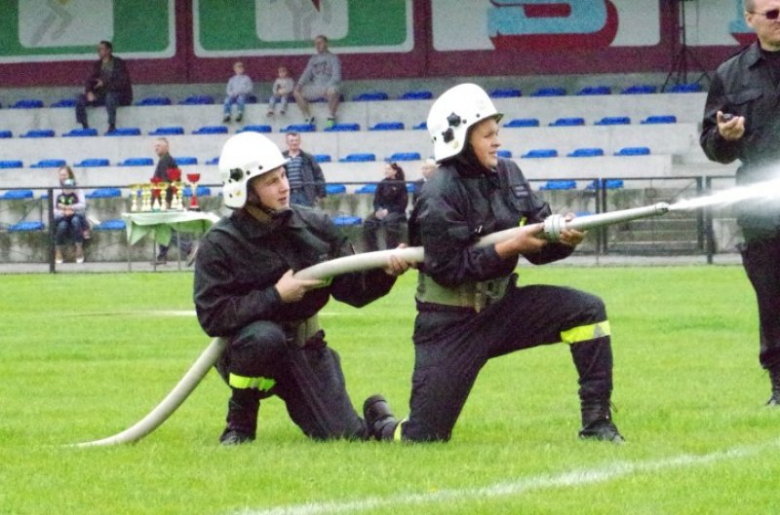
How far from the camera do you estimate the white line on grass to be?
6.68m

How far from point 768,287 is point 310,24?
32016mm

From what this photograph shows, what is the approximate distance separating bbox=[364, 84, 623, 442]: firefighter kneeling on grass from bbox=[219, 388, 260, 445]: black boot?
72cm

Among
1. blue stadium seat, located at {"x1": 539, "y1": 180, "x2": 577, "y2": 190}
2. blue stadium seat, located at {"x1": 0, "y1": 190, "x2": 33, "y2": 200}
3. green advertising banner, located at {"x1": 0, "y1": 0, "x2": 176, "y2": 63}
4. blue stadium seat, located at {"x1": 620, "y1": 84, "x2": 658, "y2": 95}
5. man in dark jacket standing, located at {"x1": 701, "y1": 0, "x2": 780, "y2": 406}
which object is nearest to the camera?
man in dark jacket standing, located at {"x1": 701, "y1": 0, "x2": 780, "y2": 406}

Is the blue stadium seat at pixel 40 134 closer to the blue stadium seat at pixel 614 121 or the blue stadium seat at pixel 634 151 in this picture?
the blue stadium seat at pixel 614 121

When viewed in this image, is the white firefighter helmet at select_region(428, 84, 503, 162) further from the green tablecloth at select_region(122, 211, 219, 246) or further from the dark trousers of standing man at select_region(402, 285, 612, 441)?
the green tablecloth at select_region(122, 211, 219, 246)

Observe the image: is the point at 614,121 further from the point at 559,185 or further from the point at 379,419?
the point at 379,419

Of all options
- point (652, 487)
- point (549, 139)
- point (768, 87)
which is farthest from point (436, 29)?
point (652, 487)

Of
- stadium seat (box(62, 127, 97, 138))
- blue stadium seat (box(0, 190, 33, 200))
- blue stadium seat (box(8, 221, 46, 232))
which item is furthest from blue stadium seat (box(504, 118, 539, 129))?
blue stadium seat (box(8, 221, 46, 232))

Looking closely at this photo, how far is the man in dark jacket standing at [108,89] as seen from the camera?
37.5 meters

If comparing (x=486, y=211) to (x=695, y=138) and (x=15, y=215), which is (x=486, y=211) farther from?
(x=695, y=138)

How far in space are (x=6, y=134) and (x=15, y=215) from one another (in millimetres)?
7749

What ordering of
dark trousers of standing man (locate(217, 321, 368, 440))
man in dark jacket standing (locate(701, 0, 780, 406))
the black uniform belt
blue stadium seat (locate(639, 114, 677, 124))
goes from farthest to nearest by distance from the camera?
1. blue stadium seat (locate(639, 114, 677, 124))
2. man in dark jacket standing (locate(701, 0, 780, 406))
3. dark trousers of standing man (locate(217, 321, 368, 440))
4. the black uniform belt

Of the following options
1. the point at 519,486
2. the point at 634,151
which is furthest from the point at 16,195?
the point at 519,486

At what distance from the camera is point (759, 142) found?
9547mm
